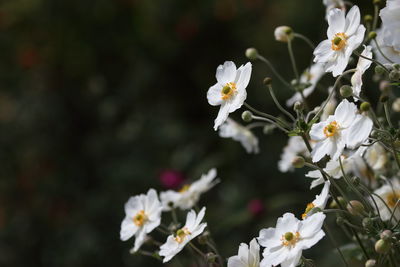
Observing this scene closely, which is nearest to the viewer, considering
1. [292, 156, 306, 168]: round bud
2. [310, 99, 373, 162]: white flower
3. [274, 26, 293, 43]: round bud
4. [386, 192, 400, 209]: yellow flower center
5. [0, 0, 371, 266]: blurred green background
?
[310, 99, 373, 162]: white flower

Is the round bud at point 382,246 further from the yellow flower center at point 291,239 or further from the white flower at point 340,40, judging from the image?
the white flower at point 340,40

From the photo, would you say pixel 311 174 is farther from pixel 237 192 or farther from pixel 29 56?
pixel 29 56

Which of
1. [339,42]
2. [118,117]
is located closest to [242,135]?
[339,42]

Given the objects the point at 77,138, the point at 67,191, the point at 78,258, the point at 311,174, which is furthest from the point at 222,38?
the point at 311,174

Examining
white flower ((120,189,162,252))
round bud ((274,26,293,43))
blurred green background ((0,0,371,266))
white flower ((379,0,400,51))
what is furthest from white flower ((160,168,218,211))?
blurred green background ((0,0,371,266))

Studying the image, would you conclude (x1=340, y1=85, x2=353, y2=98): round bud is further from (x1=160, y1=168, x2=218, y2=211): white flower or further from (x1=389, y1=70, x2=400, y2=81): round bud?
(x1=160, y1=168, x2=218, y2=211): white flower
